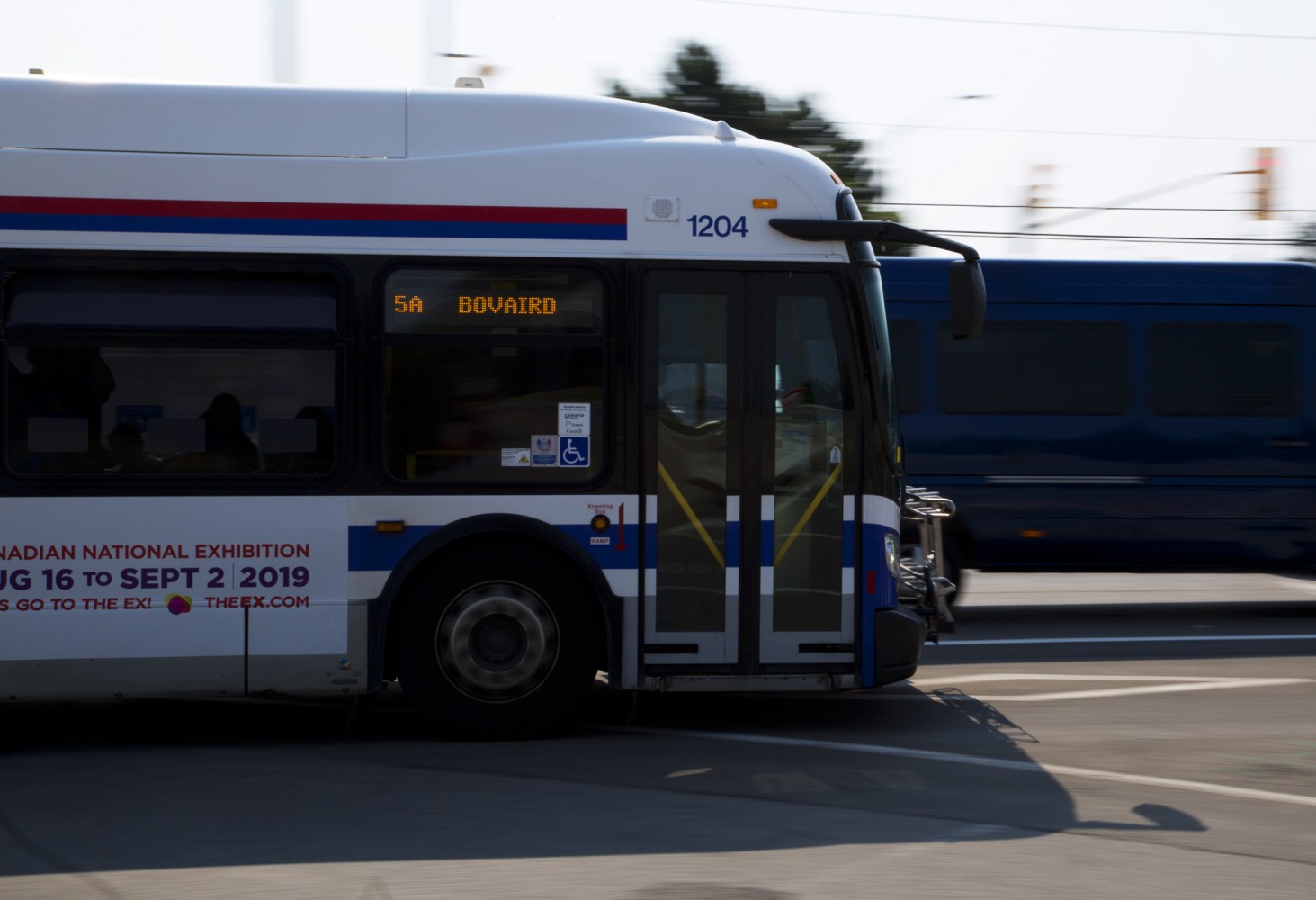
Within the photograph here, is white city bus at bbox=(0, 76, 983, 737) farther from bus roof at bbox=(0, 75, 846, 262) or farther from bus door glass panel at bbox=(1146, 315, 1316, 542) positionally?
Answer: bus door glass panel at bbox=(1146, 315, 1316, 542)

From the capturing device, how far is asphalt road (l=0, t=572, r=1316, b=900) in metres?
5.09

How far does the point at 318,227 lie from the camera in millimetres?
7113

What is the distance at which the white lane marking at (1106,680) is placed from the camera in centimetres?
871

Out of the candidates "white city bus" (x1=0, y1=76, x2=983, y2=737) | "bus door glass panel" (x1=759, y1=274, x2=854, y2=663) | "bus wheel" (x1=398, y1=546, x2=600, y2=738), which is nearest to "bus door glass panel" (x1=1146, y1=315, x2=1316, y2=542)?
"white city bus" (x1=0, y1=76, x2=983, y2=737)

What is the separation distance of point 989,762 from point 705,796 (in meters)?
1.54

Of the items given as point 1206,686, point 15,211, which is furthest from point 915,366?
point 15,211

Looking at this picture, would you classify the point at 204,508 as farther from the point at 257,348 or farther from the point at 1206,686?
the point at 1206,686

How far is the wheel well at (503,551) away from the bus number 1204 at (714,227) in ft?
5.70

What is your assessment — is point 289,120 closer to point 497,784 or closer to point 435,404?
point 435,404

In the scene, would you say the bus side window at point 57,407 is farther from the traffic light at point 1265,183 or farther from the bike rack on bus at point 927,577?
the traffic light at point 1265,183

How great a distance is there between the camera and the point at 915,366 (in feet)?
40.2

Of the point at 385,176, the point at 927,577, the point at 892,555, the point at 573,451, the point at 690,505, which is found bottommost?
the point at 927,577

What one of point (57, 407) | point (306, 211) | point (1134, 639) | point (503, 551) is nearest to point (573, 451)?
point (503, 551)

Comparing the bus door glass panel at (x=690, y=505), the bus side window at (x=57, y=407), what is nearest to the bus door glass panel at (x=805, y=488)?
the bus door glass panel at (x=690, y=505)
